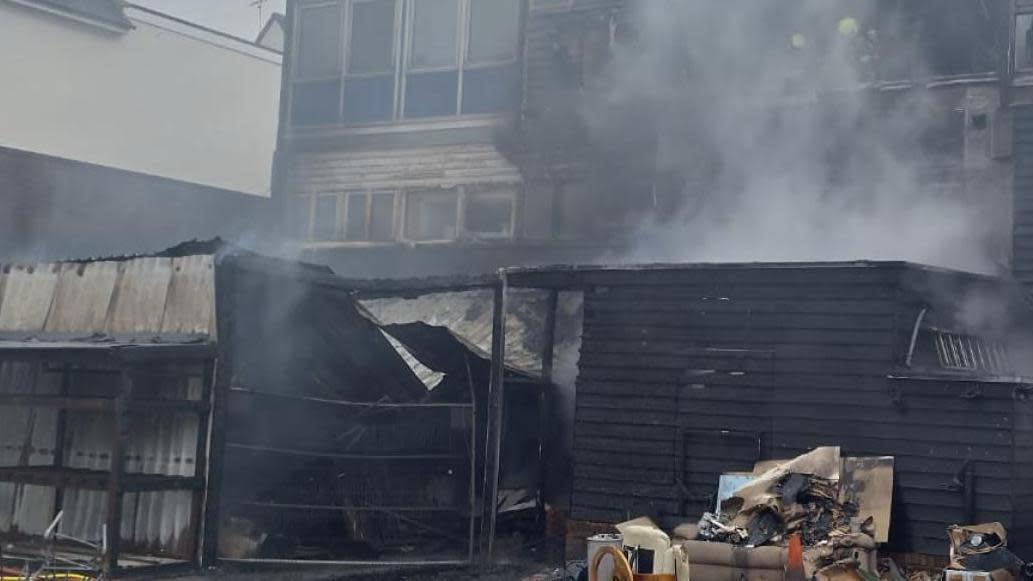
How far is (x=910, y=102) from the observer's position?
1567cm

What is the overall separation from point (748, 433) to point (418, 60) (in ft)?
33.4

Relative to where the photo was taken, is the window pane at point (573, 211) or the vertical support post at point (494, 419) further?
the window pane at point (573, 211)

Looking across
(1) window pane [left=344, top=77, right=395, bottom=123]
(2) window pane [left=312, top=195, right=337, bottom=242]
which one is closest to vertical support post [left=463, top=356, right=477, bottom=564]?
(2) window pane [left=312, top=195, right=337, bottom=242]

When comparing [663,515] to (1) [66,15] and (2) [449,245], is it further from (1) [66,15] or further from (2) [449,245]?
(1) [66,15]

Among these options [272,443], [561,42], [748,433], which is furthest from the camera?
[561,42]

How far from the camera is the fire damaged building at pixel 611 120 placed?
15.5 metres

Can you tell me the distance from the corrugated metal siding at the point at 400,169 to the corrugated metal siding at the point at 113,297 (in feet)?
23.8

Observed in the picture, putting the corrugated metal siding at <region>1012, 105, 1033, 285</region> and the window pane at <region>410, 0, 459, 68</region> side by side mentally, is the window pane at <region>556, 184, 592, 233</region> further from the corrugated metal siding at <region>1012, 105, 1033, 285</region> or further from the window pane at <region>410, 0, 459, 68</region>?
the corrugated metal siding at <region>1012, 105, 1033, 285</region>

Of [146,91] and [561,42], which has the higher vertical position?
[146,91]

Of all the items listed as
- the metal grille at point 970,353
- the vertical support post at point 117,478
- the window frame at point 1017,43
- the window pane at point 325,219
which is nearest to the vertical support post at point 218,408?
the vertical support post at point 117,478

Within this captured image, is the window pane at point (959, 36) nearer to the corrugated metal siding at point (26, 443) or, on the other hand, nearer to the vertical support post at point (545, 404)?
the vertical support post at point (545, 404)

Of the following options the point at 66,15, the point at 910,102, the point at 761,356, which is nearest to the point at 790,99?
the point at 910,102

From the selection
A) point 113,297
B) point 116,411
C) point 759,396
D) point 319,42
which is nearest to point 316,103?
point 319,42

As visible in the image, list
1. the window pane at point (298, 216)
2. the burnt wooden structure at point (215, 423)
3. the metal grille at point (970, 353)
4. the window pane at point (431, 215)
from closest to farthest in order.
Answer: the burnt wooden structure at point (215, 423), the metal grille at point (970, 353), the window pane at point (431, 215), the window pane at point (298, 216)
